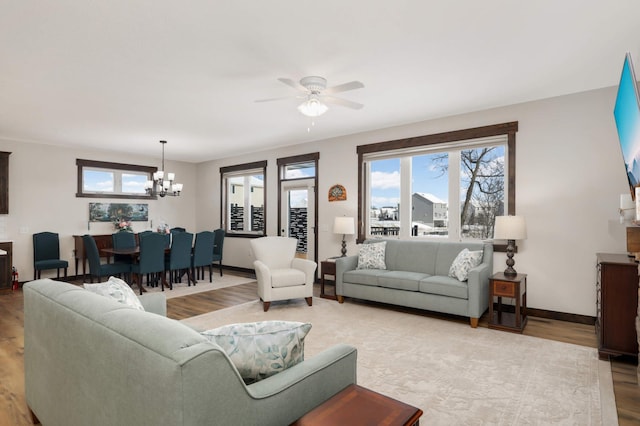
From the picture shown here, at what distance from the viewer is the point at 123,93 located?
401cm

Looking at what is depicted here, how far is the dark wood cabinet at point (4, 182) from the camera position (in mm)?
6023

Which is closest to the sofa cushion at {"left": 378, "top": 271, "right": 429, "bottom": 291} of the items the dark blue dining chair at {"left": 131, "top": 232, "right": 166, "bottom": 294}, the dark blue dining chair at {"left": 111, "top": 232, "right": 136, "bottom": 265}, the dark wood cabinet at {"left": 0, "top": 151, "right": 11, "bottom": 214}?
the dark blue dining chair at {"left": 131, "top": 232, "right": 166, "bottom": 294}

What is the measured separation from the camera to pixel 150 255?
5762mm

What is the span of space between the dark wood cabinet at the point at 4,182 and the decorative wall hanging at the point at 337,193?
553 cm

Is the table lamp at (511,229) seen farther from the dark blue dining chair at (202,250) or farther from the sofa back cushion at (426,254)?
the dark blue dining chair at (202,250)

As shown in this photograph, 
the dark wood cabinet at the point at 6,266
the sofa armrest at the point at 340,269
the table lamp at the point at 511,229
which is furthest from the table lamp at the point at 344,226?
the dark wood cabinet at the point at 6,266

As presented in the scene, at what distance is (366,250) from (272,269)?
141 cm

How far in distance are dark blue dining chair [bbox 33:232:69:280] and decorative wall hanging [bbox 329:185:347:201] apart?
484cm

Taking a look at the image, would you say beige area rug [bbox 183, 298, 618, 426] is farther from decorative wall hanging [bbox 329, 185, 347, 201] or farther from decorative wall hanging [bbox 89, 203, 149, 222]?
decorative wall hanging [bbox 89, 203, 149, 222]

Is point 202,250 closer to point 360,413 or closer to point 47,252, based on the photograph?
point 47,252

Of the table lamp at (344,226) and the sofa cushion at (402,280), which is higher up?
the table lamp at (344,226)

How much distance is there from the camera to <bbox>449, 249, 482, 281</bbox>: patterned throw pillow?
419 centimetres

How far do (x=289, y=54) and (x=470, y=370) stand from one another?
9.95ft

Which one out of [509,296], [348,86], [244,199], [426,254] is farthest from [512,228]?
[244,199]
